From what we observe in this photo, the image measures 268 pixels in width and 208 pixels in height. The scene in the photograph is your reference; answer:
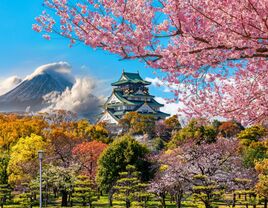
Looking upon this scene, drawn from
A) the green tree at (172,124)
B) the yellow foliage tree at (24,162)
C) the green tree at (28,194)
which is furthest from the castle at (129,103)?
the green tree at (28,194)

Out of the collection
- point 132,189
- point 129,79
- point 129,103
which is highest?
point 129,79

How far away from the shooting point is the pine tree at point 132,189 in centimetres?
1625

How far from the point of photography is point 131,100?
179 ft

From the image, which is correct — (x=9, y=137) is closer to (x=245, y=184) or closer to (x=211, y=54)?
(x=245, y=184)

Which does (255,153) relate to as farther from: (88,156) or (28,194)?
(28,194)

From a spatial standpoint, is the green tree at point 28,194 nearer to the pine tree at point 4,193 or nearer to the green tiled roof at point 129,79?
the pine tree at point 4,193

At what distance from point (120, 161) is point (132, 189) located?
2047 millimetres

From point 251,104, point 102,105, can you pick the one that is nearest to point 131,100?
point 102,105

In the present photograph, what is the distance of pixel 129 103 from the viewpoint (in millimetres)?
53156

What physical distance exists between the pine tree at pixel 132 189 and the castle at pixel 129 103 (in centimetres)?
3278

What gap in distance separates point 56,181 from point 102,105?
3862 cm

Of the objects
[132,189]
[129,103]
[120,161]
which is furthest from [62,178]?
[129,103]

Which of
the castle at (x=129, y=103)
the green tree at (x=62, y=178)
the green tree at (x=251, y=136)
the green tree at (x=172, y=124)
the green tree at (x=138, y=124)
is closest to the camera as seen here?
the green tree at (x=62, y=178)

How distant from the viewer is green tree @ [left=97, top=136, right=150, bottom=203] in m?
18.2
